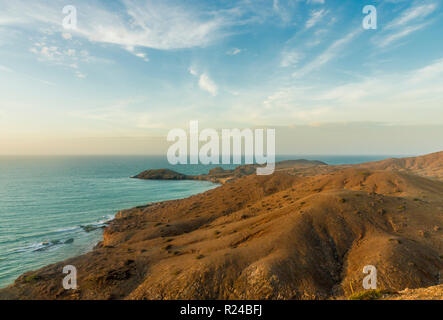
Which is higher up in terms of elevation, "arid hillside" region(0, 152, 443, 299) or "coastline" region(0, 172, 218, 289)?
"arid hillside" region(0, 152, 443, 299)

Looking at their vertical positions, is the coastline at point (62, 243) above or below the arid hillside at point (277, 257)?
below

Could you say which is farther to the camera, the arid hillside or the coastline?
the coastline

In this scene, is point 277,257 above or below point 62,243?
above

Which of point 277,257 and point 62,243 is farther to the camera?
point 62,243

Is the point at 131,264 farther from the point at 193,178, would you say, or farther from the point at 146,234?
the point at 193,178

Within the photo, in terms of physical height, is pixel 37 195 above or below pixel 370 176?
below

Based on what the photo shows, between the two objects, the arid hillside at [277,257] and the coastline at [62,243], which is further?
the coastline at [62,243]
